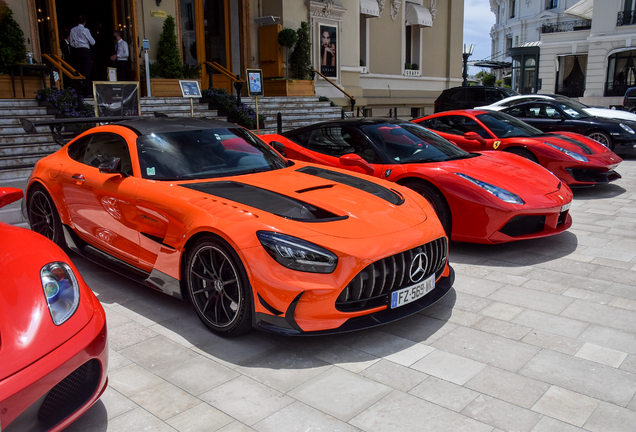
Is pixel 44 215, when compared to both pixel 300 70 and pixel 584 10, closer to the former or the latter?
pixel 300 70

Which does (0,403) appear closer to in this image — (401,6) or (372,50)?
(372,50)

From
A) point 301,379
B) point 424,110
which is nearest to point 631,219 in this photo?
point 301,379

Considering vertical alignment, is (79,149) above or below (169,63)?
below

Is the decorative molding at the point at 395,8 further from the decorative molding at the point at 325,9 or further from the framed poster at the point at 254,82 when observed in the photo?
the framed poster at the point at 254,82

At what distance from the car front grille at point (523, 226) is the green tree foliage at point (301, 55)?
42.7 ft

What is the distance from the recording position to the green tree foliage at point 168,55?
1391cm

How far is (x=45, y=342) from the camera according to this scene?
2.16m

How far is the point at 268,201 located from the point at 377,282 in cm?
92

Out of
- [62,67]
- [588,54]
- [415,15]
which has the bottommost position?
[62,67]

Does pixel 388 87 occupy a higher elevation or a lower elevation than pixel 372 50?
lower

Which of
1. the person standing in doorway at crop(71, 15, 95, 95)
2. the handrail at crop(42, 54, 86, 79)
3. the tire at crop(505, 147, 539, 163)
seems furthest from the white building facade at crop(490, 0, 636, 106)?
the handrail at crop(42, 54, 86, 79)

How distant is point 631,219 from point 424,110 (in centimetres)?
1976

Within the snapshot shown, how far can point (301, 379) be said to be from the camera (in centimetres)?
308

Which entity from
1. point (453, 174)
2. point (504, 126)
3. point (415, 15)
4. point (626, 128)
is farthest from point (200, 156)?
point (415, 15)
